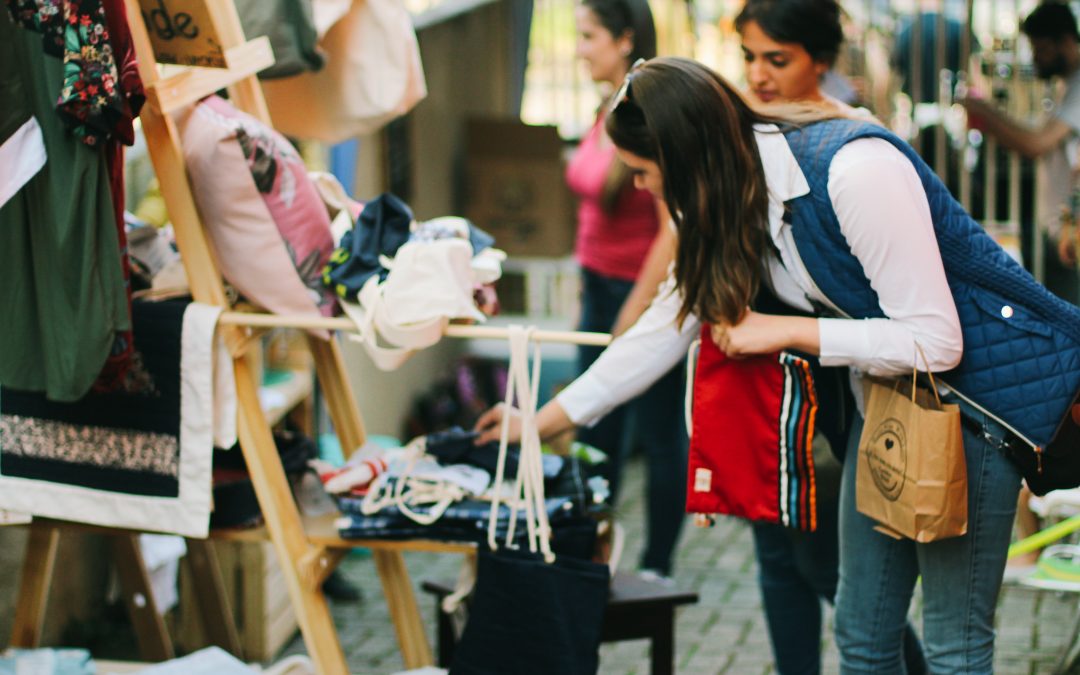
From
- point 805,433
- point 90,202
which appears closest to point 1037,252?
point 805,433

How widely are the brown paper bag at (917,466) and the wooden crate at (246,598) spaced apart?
225cm

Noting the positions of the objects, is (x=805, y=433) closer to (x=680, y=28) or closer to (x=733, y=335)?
(x=733, y=335)

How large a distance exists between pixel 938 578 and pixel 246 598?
2.36 meters

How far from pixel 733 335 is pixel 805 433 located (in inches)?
9.4

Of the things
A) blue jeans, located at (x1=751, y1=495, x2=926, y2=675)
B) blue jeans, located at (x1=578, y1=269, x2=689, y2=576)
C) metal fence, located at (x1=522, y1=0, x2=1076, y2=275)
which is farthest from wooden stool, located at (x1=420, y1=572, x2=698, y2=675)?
metal fence, located at (x1=522, y1=0, x2=1076, y2=275)

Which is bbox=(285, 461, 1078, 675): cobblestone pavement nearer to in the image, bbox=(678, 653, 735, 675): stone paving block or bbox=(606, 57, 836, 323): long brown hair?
bbox=(678, 653, 735, 675): stone paving block

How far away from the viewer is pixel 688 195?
263cm

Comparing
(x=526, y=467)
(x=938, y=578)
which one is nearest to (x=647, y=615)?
(x=526, y=467)

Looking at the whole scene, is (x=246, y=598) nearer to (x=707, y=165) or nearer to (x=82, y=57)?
(x=82, y=57)

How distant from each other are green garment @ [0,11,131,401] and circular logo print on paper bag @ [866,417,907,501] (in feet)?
4.73

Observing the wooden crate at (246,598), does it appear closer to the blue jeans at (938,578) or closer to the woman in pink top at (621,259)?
the woman in pink top at (621,259)

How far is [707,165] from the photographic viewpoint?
2.60 metres

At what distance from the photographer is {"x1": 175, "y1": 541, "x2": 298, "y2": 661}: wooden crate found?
4289mm

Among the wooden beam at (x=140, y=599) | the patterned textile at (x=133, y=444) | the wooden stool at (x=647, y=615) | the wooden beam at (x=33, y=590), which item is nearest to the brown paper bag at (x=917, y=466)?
the wooden stool at (x=647, y=615)
